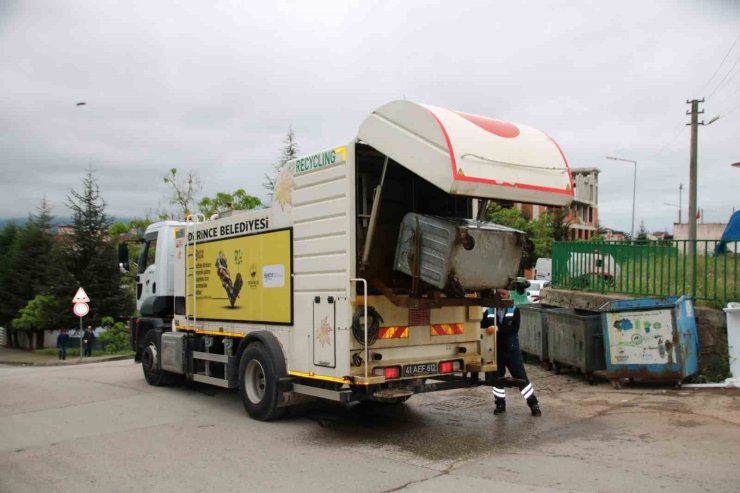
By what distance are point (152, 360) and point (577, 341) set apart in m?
7.52

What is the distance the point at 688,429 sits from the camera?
24.4ft

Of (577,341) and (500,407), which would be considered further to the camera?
(577,341)

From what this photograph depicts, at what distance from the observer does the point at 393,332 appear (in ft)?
24.8

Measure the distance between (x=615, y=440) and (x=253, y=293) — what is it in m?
4.89

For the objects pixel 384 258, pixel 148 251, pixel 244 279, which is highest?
pixel 148 251

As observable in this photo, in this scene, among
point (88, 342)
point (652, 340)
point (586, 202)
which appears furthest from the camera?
point (586, 202)

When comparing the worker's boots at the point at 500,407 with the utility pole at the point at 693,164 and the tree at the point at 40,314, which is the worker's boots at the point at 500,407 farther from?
the tree at the point at 40,314

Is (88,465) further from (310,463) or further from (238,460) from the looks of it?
(310,463)

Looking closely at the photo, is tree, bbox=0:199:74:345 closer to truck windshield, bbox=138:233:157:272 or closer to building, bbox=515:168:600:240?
truck windshield, bbox=138:233:157:272

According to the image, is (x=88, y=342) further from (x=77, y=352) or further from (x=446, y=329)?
(x=446, y=329)

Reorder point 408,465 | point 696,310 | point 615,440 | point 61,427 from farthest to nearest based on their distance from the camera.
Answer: point 696,310
point 61,427
point 615,440
point 408,465

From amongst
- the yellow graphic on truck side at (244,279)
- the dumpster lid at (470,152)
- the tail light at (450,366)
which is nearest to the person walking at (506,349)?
the tail light at (450,366)

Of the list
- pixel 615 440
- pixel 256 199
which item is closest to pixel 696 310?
pixel 615 440

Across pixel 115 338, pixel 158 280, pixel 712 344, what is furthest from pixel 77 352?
pixel 712 344
